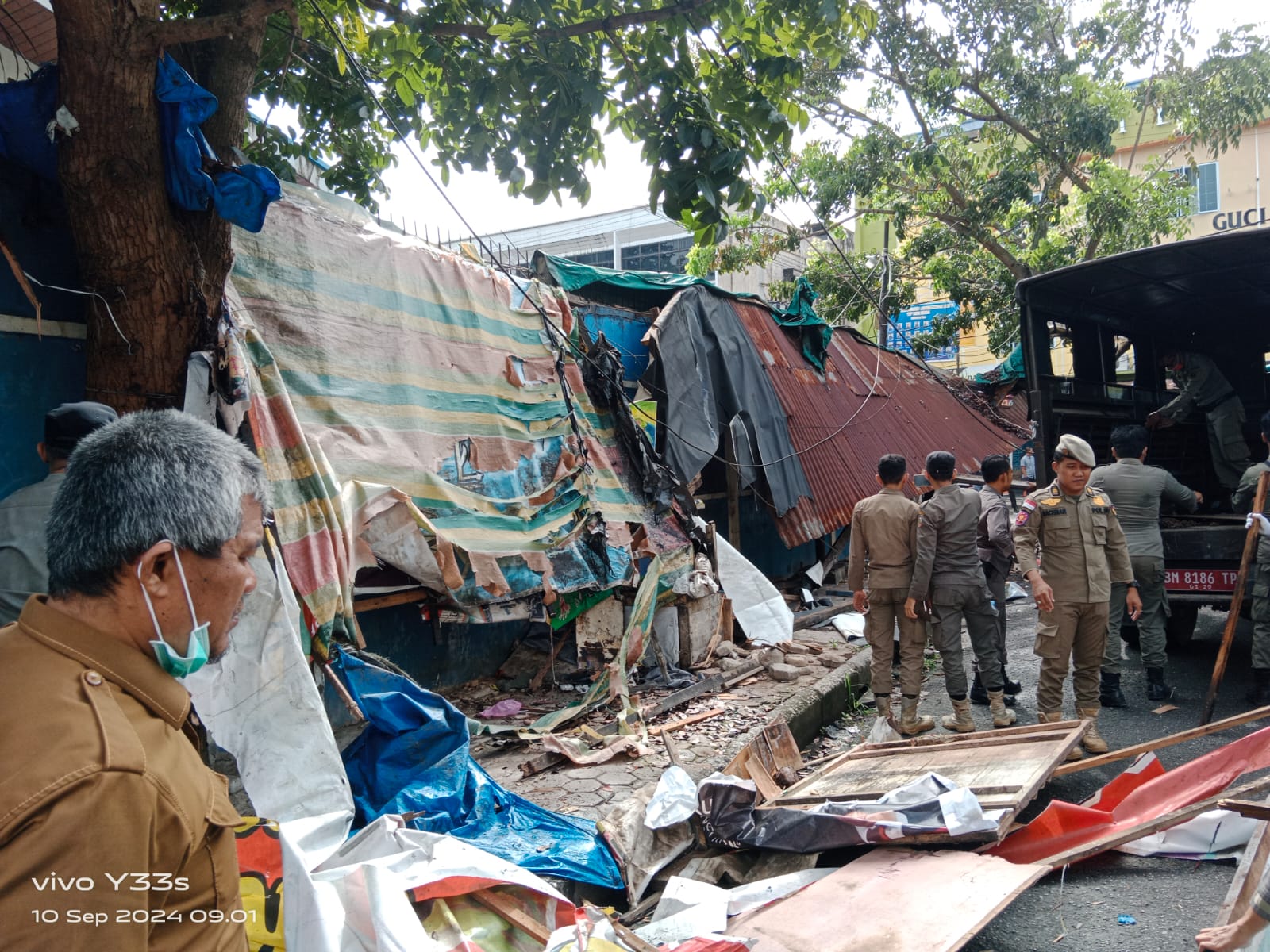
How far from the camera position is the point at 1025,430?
44.8 ft

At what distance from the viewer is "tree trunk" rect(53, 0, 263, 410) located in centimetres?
290

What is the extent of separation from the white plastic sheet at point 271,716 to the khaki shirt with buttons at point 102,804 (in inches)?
71.6

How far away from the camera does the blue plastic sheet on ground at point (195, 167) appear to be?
3.07 m

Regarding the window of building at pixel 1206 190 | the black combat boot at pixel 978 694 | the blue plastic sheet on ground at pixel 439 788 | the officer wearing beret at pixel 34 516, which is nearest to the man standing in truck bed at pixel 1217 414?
the black combat boot at pixel 978 694

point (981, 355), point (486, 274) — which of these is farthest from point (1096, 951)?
point (981, 355)

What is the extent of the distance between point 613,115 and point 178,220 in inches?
93.5

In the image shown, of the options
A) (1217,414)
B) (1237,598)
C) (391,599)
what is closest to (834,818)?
(391,599)

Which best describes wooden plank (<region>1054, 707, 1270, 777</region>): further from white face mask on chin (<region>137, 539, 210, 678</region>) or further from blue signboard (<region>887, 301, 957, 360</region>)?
blue signboard (<region>887, 301, 957, 360</region>)

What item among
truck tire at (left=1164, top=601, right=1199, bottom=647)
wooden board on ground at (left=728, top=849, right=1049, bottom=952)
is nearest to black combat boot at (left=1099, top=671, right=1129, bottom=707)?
truck tire at (left=1164, top=601, right=1199, bottom=647)

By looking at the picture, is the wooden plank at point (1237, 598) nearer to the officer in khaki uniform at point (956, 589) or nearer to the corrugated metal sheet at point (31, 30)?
the officer in khaki uniform at point (956, 589)

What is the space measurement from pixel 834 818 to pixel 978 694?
3232 millimetres

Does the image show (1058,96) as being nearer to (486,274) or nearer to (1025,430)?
(1025,430)

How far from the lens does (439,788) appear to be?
3.34m

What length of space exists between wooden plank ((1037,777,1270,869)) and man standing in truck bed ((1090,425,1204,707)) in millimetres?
2584
